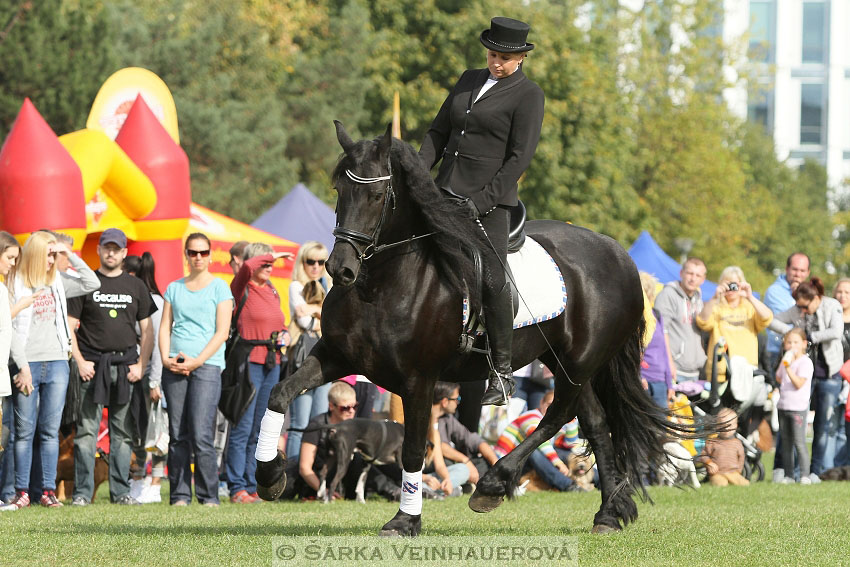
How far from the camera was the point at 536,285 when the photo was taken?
841 cm

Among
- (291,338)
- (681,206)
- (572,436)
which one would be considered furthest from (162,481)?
(681,206)

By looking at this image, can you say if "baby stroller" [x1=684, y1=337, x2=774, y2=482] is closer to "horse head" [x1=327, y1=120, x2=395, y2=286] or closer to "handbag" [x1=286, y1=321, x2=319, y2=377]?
"handbag" [x1=286, y1=321, x2=319, y2=377]

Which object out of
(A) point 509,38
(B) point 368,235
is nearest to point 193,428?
(B) point 368,235

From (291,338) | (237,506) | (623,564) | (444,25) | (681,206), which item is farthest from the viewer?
(681,206)

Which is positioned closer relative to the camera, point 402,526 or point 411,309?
point 411,309

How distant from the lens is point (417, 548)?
7.34 metres

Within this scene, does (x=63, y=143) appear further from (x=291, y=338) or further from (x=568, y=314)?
(x=568, y=314)

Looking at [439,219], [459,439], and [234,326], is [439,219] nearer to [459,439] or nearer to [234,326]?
[234,326]

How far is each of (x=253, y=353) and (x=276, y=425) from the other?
454cm

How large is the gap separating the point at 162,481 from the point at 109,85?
8.98 meters

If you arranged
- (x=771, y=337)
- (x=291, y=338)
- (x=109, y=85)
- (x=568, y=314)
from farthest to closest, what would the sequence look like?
(x=109, y=85) → (x=771, y=337) → (x=291, y=338) → (x=568, y=314)

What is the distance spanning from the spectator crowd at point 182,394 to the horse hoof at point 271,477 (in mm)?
2215

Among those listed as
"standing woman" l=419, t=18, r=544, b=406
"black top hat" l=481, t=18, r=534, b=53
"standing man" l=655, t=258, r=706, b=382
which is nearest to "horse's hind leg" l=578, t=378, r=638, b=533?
"standing woman" l=419, t=18, r=544, b=406

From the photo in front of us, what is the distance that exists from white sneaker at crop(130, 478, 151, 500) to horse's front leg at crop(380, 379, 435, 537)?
459cm
